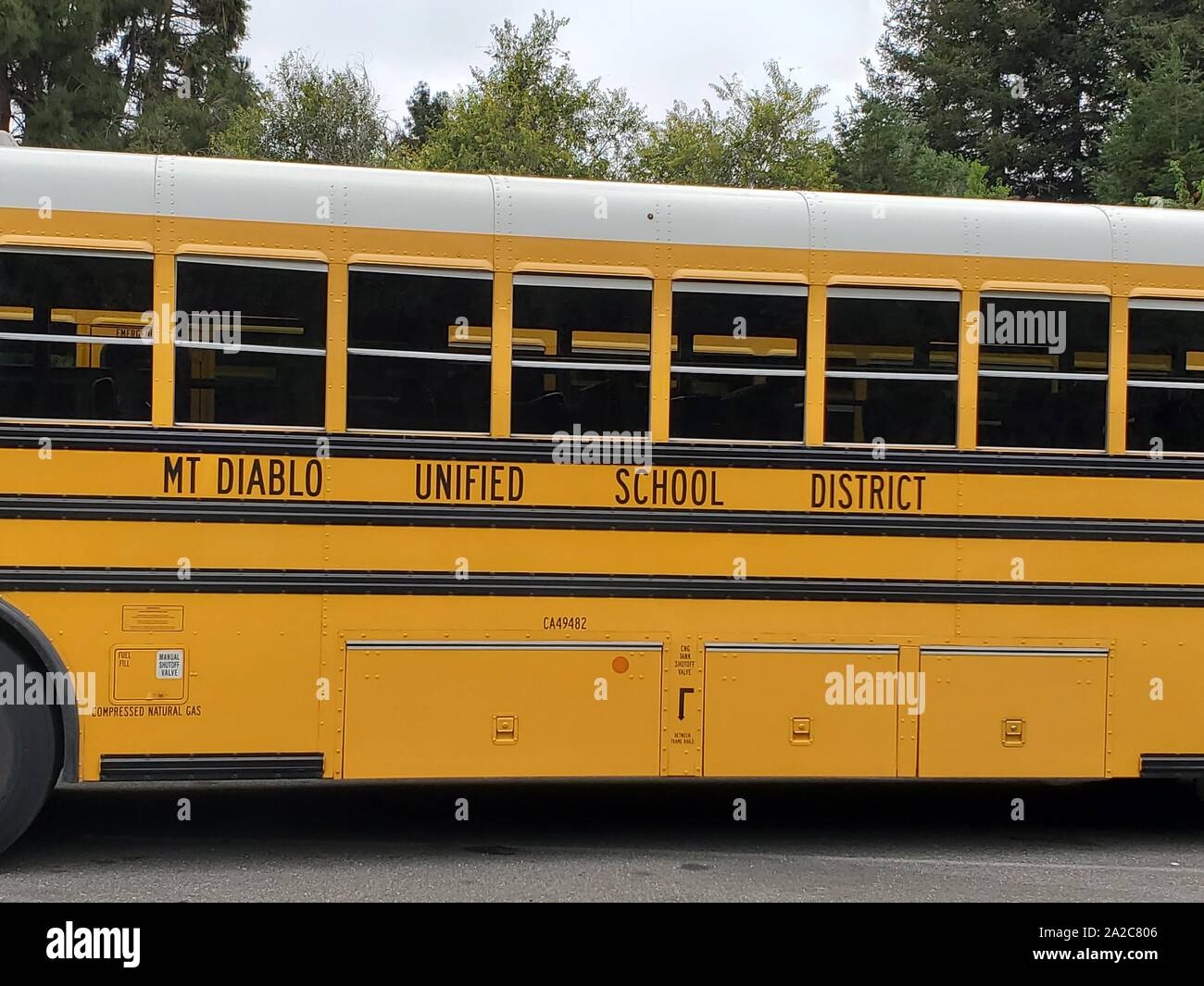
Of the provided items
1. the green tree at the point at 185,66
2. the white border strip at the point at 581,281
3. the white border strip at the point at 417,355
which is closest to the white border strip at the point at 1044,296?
the white border strip at the point at 581,281

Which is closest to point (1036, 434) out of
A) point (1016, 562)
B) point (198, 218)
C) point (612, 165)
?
point (1016, 562)

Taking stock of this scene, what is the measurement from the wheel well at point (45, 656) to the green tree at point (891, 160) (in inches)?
966

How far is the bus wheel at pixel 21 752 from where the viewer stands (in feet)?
18.5

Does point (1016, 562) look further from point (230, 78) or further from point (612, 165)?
point (230, 78)

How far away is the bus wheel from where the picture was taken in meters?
5.62

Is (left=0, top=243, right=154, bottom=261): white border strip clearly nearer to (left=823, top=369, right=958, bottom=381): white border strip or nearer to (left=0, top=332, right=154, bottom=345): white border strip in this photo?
(left=0, top=332, right=154, bottom=345): white border strip

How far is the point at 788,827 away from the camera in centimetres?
691

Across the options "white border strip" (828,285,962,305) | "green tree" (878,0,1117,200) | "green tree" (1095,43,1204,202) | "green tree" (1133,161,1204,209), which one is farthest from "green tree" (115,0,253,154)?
"white border strip" (828,285,962,305)

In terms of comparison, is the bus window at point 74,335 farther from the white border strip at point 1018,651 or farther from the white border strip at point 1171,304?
the white border strip at point 1171,304

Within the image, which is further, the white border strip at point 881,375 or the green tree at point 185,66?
the green tree at point 185,66

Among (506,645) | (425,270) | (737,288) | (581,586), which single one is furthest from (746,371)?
(506,645)

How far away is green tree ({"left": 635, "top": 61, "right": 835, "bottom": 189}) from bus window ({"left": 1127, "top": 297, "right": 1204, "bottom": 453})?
21.3 m

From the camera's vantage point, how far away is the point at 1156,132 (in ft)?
80.3

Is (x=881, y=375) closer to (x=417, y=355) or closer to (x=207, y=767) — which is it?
(x=417, y=355)
